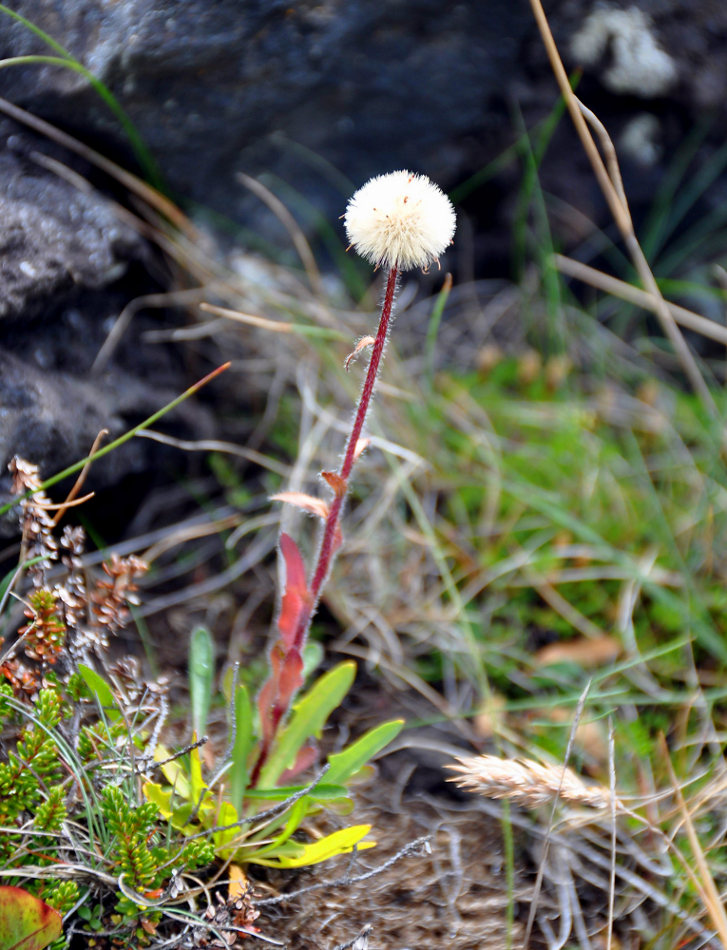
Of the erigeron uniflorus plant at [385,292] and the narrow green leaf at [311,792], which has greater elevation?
the erigeron uniflorus plant at [385,292]

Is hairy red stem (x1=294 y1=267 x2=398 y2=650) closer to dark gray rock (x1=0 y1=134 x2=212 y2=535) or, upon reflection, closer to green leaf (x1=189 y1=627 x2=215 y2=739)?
green leaf (x1=189 y1=627 x2=215 y2=739)

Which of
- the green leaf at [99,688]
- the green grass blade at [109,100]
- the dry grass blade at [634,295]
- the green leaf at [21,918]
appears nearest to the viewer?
the green leaf at [21,918]

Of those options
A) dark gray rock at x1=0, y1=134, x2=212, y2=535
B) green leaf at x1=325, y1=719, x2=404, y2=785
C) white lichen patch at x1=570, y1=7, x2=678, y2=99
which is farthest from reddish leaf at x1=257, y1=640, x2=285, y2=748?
white lichen patch at x1=570, y1=7, x2=678, y2=99

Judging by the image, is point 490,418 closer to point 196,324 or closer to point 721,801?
point 196,324

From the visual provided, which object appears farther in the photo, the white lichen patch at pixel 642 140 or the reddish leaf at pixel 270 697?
the white lichen patch at pixel 642 140

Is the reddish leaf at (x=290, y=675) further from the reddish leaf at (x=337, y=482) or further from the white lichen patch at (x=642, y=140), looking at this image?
the white lichen patch at (x=642, y=140)

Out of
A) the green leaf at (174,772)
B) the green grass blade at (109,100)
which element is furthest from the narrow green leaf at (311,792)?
the green grass blade at (109,100)
